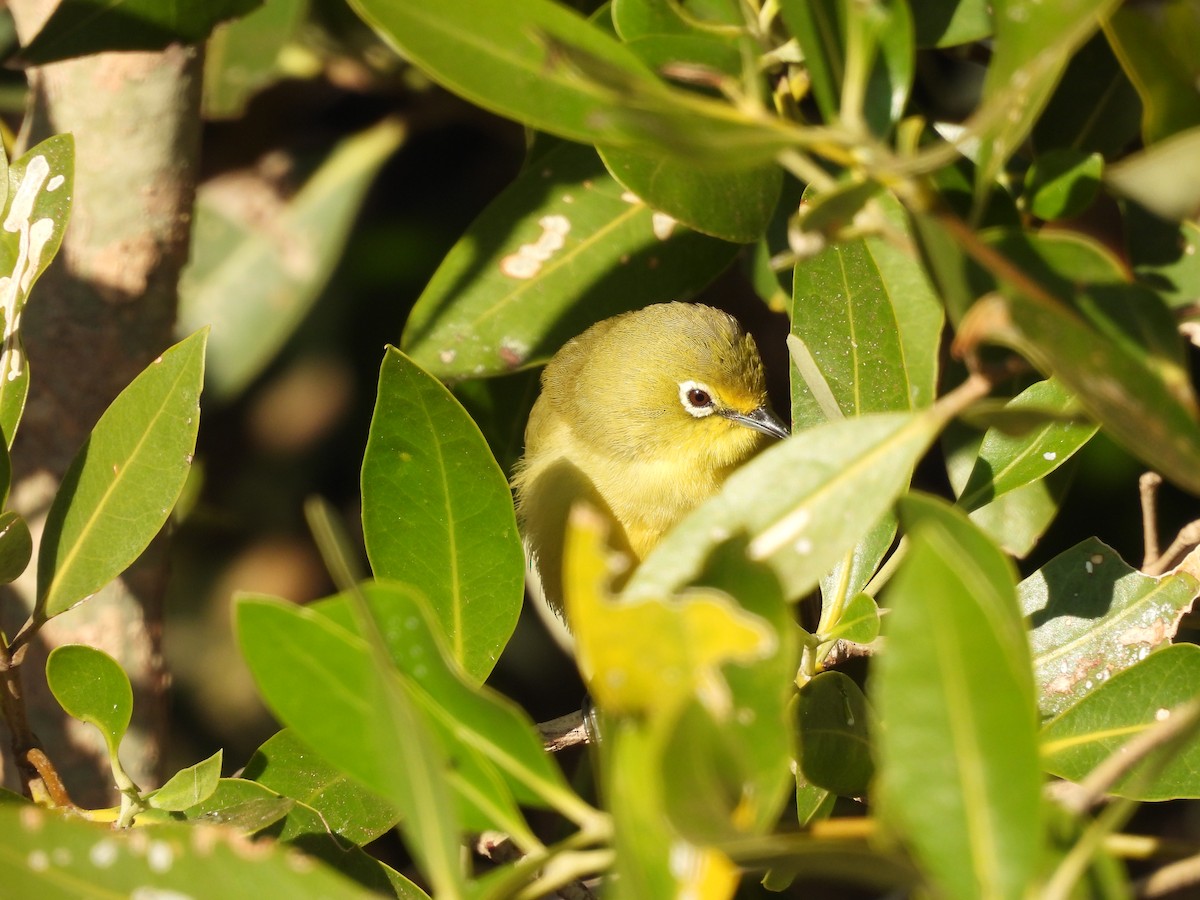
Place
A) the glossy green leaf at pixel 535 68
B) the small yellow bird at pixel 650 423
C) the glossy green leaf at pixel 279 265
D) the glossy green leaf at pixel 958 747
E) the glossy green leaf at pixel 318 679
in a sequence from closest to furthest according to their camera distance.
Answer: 1. the glossy green leaf at pixel 958 747
2. the glossy green leaf at pixel 535 68
3. the glossy green leaf at pixel 318 679
4. the small yellow bird at pixel 650 423
5. the glossy green leaf at pixel 279 265

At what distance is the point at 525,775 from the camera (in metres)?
1.24

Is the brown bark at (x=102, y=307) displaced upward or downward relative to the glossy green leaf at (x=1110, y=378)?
downward

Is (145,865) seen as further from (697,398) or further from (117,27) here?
(697,398)

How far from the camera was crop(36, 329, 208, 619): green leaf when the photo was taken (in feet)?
5.85

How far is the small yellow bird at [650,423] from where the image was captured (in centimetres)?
334

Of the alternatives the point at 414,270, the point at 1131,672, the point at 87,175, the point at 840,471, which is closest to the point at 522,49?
the point at 840,471

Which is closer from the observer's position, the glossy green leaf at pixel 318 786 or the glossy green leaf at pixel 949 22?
the glossy green leaf at pixel 949 22

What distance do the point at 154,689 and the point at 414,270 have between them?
1.73 metres

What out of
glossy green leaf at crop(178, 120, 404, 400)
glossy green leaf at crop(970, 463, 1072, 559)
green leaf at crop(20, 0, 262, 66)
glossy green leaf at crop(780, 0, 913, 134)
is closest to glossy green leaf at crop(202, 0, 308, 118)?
glossy green leaf at crop(178, 120, 404, 400)

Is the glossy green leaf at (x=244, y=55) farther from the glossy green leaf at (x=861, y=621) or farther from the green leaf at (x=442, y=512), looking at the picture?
the glossy green leaf at (x=861, y=621)

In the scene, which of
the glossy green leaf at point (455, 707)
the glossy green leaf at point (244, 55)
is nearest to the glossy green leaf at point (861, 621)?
the glossy green leaf at point (455, 707)

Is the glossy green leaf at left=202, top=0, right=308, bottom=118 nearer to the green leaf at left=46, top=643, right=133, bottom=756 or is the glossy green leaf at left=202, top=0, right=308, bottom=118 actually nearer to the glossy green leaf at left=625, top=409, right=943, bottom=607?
the green leaf at left=46, top=643, right=133, bottom=756

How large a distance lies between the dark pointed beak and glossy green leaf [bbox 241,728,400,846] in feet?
5.76

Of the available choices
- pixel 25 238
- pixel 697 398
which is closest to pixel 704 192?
pixel 25 238
